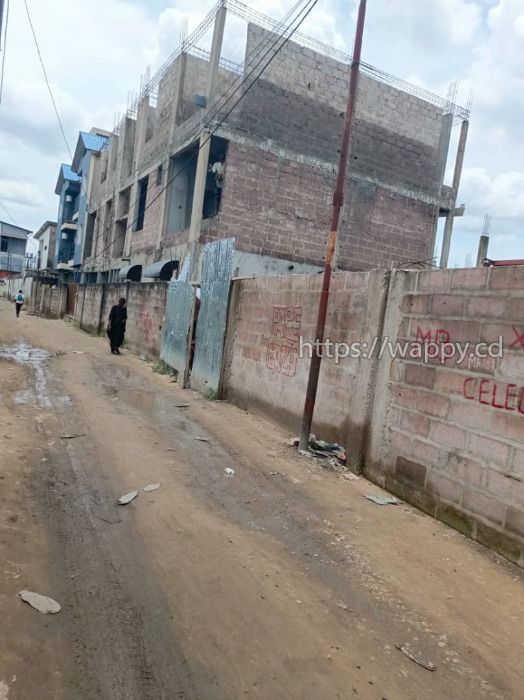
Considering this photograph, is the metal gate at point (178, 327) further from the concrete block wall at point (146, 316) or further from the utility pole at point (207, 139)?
the utility pole at point (207, 139)

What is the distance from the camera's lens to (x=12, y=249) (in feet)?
200

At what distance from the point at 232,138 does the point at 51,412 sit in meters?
10.9

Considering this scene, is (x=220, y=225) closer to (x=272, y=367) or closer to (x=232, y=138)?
(x=232, y=138)

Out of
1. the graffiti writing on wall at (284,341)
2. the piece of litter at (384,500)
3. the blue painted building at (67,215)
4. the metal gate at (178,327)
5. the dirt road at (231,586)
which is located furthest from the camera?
the blue painted building at (67,215)

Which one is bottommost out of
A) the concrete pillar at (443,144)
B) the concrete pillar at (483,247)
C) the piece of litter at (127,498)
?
the piece of litter at (127,498)

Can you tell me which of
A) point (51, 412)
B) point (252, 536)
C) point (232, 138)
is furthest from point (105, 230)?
point (252, 536)

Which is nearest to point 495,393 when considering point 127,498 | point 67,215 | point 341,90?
point 127,498

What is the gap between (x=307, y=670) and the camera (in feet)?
6.99

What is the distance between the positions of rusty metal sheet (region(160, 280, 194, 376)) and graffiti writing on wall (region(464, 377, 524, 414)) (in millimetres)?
6732

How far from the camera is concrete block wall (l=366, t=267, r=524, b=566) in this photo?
343cm

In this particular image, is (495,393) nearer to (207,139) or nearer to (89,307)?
(207,139)

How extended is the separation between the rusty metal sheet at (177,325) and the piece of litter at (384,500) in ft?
19.7

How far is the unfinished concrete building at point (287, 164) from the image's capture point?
48.0 feet
